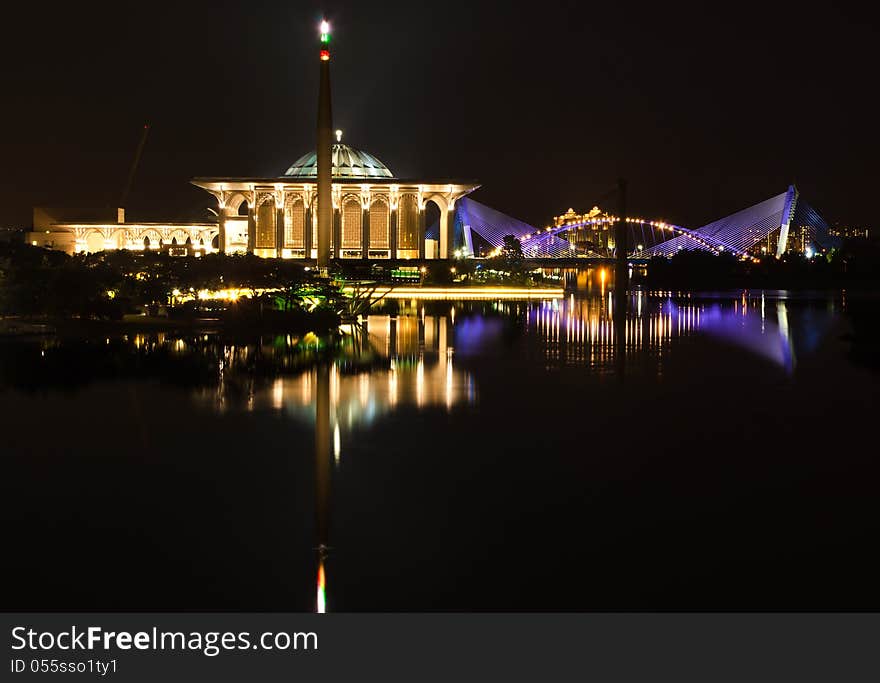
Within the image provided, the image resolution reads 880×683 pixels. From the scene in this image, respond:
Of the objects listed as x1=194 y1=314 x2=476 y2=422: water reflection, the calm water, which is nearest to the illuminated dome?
x1=194 y1=314 x2=476 y2=422: water reflection

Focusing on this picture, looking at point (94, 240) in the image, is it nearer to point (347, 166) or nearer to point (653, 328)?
point (347, 166)

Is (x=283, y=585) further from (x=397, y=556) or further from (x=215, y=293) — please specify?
(x=215, y=293)

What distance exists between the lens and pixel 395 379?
84.3 ft

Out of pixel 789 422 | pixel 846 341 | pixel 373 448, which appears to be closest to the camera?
pixel 373 448

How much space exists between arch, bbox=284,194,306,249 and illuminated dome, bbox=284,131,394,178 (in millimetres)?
2796

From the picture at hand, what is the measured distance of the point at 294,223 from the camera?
104 meters

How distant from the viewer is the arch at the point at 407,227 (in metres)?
101

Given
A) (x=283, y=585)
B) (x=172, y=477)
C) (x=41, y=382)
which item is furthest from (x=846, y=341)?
(x=283, y=585)

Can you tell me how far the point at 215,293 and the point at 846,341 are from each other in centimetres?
2405

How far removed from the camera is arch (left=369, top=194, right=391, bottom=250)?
103m

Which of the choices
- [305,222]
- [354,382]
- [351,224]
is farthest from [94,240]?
[354,382]

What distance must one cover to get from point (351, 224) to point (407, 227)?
5.31 meters

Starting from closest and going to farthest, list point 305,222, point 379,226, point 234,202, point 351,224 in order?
point 305,222 < point 234,202 < point 379,226 < point 351,224

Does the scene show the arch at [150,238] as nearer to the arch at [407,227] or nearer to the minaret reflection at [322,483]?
the arch at [407,227]
